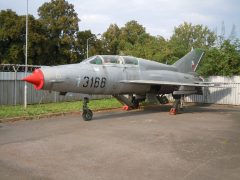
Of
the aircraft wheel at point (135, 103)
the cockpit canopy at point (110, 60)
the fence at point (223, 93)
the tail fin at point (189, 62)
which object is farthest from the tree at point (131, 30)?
the cockpit canopy at point (110, 60)

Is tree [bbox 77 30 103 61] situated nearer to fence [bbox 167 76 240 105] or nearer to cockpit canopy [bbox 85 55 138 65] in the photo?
fence [bbox 167 76 240 105]

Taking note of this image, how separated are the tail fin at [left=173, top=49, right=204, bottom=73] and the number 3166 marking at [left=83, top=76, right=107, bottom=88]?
7.14 meters

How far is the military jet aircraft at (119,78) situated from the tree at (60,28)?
96.3 feet

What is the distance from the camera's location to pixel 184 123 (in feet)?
40.3

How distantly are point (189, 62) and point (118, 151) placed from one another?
1322cm

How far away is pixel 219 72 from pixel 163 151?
1643 centimetres

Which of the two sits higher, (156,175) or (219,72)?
(219,72)

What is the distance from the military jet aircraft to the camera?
37.3 ft

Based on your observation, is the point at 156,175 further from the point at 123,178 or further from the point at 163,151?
the point at 163,151

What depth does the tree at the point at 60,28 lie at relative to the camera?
148ft

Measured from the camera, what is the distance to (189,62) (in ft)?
63.5

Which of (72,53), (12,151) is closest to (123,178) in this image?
(12,151)

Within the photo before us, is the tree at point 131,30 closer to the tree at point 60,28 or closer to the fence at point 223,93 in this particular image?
the tree at point 60,28

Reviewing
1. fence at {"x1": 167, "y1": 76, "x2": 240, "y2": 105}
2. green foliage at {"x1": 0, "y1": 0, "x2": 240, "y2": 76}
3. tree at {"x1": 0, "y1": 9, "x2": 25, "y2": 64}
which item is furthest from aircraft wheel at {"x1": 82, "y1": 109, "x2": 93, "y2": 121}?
tree at {"x1": 0, "y1": 9, "x2": 25, "y2": 64}
